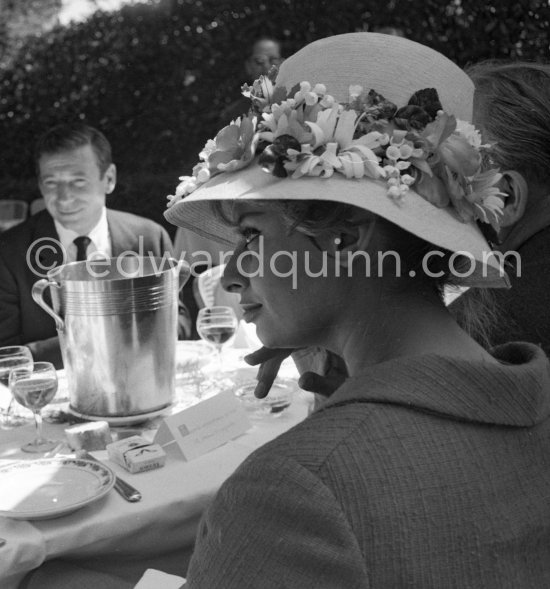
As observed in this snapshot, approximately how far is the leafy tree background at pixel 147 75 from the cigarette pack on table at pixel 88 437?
634 centimetres

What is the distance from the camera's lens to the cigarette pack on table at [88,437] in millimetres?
2123

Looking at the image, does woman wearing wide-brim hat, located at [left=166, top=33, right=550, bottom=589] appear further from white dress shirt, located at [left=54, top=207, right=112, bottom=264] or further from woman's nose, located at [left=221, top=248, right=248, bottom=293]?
white dress shirt, located at [left=54, top=207, right=112, bottom=264]

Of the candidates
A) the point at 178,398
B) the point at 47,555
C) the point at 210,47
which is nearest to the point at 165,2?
the point at 210,47

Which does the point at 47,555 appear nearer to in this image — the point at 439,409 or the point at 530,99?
the point at 439,409

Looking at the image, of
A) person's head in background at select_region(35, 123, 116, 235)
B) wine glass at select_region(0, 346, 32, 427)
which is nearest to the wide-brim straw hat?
wine glass at select_region(0, 346, 32, 427)

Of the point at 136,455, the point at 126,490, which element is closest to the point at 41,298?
the point at 136,455

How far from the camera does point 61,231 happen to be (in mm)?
3855

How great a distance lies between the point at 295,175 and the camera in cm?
118

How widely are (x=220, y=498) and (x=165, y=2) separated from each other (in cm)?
882

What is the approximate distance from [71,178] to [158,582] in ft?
8.56

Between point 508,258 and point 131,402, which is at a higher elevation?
point 508,258

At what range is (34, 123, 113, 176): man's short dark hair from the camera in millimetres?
3854

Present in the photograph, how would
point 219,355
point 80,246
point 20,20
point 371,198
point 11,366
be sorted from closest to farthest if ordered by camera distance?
point 371,198 < point 11,366 < point 219,355 < point 80,246 < point 20,20

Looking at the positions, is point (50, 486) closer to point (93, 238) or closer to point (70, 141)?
point (93, 238)
